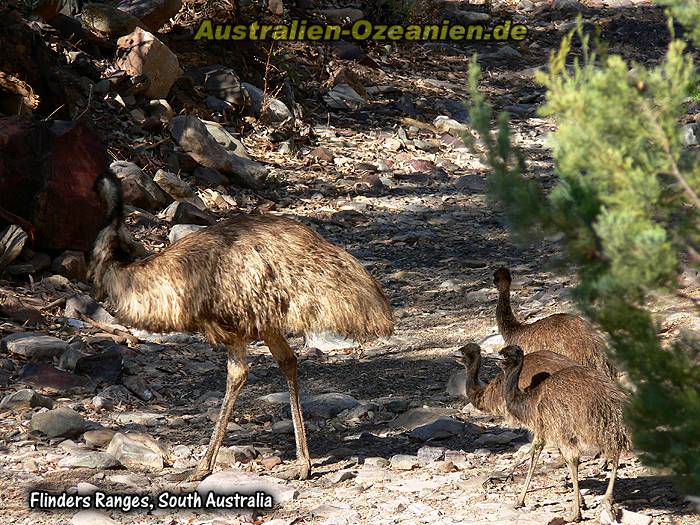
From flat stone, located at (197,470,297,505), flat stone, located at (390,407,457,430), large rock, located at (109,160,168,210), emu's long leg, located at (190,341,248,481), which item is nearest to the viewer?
flat stone, located at (197,470,297,505)

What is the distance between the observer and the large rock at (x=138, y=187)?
450 inches

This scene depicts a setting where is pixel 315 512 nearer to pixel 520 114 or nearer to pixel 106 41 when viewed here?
pixel 106 41

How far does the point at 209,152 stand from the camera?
12.9m

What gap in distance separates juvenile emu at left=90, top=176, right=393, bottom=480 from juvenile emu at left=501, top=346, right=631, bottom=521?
1.07 metres

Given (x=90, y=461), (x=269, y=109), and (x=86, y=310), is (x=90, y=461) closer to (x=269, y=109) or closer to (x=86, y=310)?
(x=86, y=310)

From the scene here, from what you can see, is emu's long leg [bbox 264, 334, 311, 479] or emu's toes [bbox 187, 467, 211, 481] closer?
emu's toes [bbox 187, 467, 211, 481]

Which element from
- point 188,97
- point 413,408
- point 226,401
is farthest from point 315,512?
point 188,97

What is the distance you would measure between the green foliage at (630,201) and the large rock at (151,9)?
1176 centimetres

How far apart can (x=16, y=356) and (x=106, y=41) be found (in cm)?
659

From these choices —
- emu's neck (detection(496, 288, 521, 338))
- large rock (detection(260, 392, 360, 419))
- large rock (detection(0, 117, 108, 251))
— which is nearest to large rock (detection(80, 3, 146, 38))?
large rock (detection(0, 117, 108, 251))

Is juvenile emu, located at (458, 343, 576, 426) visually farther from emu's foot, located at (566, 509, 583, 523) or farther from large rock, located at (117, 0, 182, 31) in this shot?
large rock, located at (117, 0, 182, 31)

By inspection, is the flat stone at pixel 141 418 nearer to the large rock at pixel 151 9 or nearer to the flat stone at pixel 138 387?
the flat stone at pixel 138 387

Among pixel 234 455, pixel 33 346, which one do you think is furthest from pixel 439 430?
pixel 33 346

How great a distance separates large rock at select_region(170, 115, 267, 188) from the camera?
1289cm
